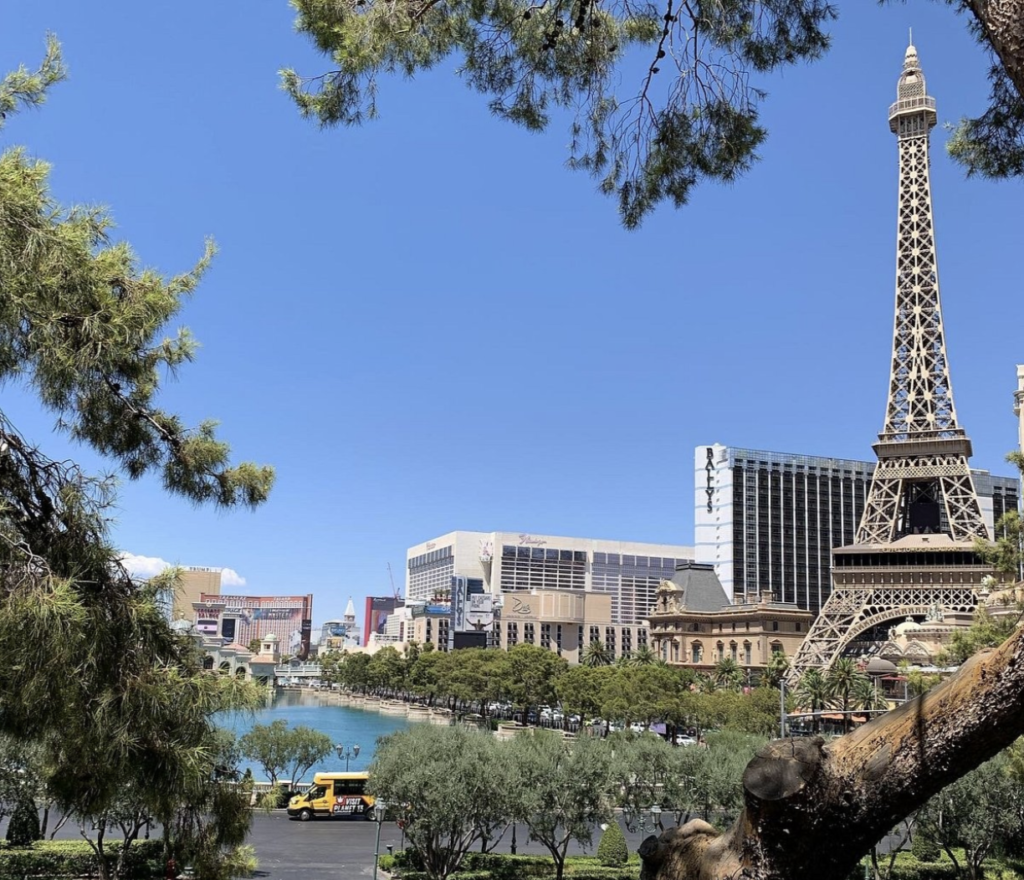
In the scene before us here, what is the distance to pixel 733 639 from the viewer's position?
8700 centimetres

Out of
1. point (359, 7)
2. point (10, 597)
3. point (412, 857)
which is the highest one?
point (359, 7)

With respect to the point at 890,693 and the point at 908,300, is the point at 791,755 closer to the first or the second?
the point at 890,693

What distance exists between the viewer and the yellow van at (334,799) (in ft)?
118

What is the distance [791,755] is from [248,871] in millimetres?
5735

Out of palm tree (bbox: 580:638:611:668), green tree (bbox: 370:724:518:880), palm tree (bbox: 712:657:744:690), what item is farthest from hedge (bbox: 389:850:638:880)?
palm tree (bbox: 580:638:611:668)

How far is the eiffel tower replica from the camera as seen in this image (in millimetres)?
63375

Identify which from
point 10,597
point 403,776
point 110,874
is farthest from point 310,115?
point 110,874

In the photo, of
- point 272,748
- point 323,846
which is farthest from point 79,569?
point 272,748

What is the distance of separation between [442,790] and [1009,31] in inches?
878

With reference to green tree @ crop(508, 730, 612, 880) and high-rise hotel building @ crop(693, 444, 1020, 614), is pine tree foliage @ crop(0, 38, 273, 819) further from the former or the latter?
high-rise hotel building @ crop(693, 444, 1020, 614)

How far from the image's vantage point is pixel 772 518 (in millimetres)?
130750

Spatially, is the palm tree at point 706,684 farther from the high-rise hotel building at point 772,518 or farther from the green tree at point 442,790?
the high-rise hotel building at point 772,518

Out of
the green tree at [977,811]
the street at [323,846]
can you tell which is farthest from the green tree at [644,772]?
the green tree at [977,811]

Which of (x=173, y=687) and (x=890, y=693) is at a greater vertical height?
(x=173, y=687)
